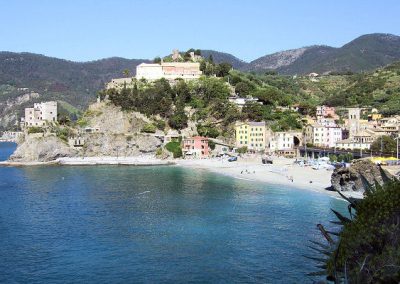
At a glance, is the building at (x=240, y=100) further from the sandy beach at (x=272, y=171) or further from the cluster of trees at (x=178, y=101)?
the sandy beach at (x=272, y=171)

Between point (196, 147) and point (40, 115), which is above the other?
point (40, 115)

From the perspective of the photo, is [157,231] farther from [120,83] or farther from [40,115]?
[120,83]

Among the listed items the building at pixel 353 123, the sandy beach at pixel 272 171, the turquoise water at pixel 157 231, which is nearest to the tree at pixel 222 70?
the building at pixel 353 123

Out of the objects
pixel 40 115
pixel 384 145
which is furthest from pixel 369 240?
pixel 40 115

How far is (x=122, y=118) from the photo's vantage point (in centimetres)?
7912

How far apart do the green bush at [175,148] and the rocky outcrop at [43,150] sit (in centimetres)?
1364

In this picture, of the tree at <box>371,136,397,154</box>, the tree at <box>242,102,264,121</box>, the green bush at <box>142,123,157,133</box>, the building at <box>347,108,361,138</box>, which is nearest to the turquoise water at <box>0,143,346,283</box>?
the tree at <box>371,136,397,154</box>

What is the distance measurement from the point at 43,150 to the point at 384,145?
45546 mm

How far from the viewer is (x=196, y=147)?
73312 millimetres

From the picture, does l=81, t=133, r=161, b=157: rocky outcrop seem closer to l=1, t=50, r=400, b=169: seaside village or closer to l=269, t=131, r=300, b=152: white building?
l=1, t=50, r=400, b=169: seaside village

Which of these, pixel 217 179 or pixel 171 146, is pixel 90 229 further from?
pixel 171 146

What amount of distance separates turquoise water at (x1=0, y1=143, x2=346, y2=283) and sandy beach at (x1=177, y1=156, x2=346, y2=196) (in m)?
3.04

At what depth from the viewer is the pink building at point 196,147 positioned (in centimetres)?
7306

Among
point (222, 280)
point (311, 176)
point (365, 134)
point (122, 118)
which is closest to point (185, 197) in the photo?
point (311, 176)
